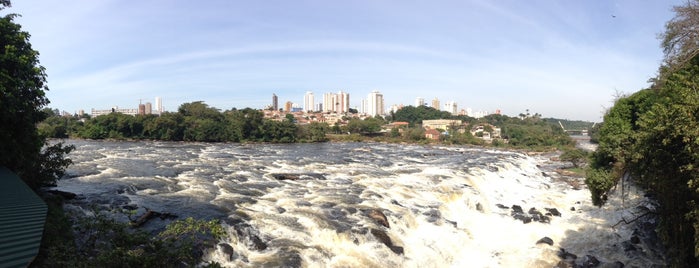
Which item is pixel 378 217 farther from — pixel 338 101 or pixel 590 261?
pixel 338 101

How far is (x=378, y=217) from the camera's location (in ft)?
44.3

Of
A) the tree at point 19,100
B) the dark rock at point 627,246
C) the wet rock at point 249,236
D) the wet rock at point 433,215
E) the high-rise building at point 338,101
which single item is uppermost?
the high-rise building at point 338,101

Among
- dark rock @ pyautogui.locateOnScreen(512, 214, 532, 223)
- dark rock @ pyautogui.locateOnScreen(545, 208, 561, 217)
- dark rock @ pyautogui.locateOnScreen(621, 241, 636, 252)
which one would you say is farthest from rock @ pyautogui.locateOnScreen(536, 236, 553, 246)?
dark rock @ pyautogui.locateOnScreen(545, 208, 561, 217)

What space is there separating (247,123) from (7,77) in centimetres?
5420

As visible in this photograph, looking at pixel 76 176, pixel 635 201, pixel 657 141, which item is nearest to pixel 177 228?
pixel 657 141

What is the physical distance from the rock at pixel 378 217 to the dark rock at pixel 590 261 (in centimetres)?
636

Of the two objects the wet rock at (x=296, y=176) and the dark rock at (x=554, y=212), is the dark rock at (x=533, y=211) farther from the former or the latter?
the wet rock at (x=296, y=176)

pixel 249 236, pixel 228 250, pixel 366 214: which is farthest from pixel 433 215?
pixel 228 250

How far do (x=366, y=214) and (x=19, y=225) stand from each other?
33.8 feet

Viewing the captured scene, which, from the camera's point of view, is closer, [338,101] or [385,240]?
[385,240]

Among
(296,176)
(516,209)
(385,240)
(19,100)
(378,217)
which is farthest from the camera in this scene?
(296,176)

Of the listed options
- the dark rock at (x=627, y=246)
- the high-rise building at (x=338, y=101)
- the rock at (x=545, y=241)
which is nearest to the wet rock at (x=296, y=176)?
the rock at (x=545, y=241)

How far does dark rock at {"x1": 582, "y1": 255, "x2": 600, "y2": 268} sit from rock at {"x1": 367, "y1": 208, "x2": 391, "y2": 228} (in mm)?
6356

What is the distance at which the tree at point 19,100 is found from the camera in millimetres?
10570
